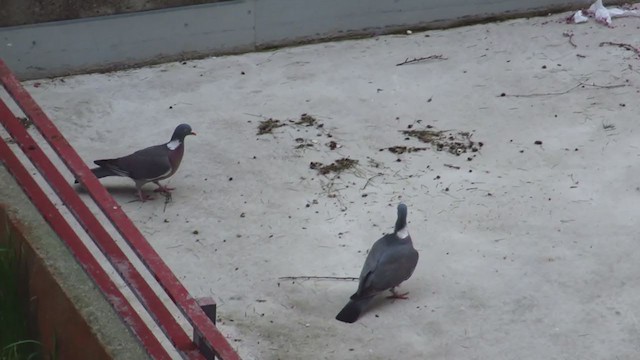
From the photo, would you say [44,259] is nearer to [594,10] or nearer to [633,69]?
[633,69]

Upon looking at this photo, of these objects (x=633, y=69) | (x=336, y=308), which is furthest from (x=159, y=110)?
(x=633, y=69)

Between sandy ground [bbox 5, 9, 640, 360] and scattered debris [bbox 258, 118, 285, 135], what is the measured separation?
0.18 feet

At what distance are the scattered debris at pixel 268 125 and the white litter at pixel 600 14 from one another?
248 centimetres

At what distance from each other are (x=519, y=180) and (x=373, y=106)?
45.9 inches

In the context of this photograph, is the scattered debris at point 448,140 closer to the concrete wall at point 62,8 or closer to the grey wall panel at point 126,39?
the grey wall panel at point 126,39

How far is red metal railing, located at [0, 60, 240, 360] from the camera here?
3.18 metres

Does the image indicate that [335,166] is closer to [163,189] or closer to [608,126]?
[163,189]

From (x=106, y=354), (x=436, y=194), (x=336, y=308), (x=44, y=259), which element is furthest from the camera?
(x=436, y=194)

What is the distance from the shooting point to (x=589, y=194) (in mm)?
6121

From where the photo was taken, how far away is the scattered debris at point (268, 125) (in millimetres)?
6719

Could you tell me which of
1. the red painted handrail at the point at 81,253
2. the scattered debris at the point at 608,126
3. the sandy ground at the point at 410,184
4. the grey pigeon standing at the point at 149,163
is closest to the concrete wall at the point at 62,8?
the sandy ground at the point at 410,184

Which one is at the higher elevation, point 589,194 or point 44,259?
point 44,259

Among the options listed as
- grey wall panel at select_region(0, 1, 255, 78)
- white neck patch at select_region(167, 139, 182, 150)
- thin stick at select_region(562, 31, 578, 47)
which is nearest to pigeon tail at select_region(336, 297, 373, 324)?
white neck patch at select_region(167, 139, 182, 150)

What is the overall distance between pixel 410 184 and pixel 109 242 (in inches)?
111
